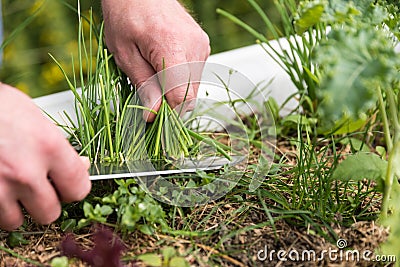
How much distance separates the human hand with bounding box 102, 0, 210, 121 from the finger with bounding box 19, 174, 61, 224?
0.30 metres

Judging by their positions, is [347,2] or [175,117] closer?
[347,2]

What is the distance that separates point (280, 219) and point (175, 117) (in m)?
0.27

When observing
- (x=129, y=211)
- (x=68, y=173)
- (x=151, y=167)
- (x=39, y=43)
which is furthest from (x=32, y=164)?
(x=39, y=43)

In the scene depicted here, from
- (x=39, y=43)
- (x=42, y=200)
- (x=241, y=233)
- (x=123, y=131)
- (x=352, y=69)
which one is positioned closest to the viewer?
(x=352, y=69)

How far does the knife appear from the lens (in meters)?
1.11

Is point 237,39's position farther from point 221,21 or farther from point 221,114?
point 221,114

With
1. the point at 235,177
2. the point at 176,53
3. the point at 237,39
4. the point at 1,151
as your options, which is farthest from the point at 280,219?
the point at 237,39

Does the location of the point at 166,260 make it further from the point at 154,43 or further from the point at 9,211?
the point at 154,43

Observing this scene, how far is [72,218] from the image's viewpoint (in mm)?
1159

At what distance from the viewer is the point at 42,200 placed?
0.95 m

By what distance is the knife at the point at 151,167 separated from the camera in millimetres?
1111

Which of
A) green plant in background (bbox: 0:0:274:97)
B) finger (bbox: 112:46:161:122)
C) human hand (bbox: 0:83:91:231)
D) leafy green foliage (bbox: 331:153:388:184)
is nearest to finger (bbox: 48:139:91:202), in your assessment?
human hand (bbox: 0:83:91:231)

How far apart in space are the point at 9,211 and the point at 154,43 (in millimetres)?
453

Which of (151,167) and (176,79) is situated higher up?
(176,79)
